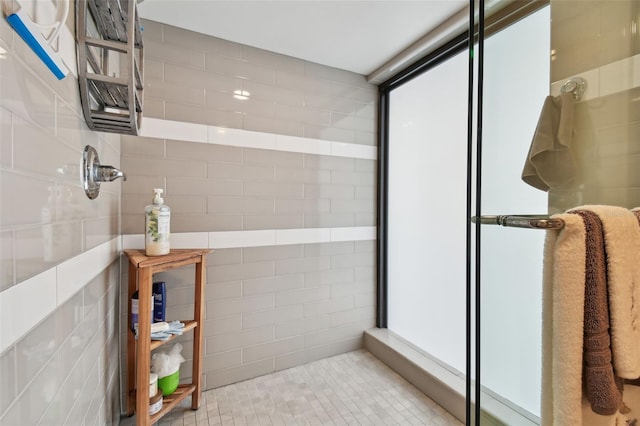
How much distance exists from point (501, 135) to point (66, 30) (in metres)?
1.33

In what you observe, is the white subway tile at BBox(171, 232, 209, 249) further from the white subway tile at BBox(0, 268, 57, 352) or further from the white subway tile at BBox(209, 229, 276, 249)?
the white subway tile at BBox(0, 268, 57, 352)

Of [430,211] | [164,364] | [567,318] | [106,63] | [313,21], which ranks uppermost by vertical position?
[313,21]

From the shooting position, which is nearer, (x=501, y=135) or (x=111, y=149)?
(x=501, y=135)

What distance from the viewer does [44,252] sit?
68 centimetres

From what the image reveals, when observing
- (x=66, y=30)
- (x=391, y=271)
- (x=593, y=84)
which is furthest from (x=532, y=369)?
(x=66, y=30)

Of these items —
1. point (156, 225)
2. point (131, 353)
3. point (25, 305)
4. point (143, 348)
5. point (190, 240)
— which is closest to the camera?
point (25, 305)

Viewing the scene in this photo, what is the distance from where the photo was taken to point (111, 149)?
1388 millimetres

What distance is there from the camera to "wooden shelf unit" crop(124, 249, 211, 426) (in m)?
1.27

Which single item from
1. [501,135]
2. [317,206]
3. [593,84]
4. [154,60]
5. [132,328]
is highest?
[154,60]

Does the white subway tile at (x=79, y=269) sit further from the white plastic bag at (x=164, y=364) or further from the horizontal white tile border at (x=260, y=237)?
the white plastic bag at (x=164, y=364)

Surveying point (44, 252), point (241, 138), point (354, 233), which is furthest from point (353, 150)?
point (44, 252)

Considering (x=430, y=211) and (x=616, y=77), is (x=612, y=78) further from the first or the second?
(x=430, y=211)

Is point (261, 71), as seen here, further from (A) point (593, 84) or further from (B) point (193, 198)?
(A) point (593, 84)

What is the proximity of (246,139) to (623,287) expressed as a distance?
70.1 inches
